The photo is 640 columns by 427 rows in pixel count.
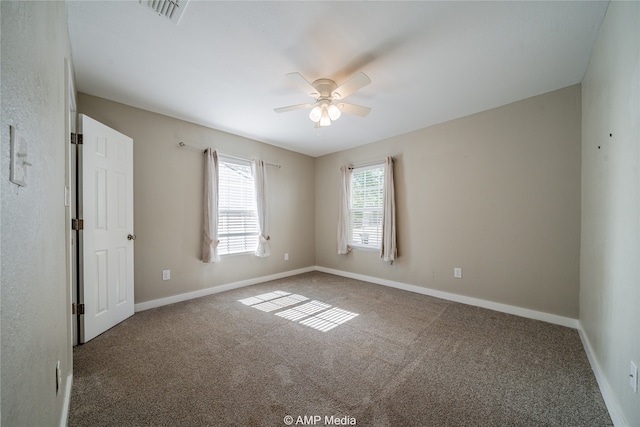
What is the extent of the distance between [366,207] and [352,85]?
102 inches

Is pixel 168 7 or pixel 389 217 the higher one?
pixel 168 7

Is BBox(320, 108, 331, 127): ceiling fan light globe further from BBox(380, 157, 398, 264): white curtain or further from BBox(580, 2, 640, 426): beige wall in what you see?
BBox(580, 2, 640, 426): beige wall

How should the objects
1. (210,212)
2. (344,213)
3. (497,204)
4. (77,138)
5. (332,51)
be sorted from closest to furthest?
(332,51)
(77,138)
(497,204)
(210,212)
(344,213)

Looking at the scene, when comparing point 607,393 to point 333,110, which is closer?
point 607,393

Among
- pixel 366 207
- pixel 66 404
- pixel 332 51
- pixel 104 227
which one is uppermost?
pixel 332 51

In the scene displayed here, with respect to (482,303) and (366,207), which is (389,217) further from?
(482,303)

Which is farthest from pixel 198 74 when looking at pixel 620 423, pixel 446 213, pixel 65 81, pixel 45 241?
pixel 620 423

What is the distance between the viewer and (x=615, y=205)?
1.59 meters

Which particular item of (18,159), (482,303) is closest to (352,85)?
(18,159)

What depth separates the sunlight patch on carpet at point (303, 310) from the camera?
2.76 m

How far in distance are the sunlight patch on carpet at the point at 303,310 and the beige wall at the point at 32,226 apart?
1907 mm

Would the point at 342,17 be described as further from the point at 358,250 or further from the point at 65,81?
the point at 358,250

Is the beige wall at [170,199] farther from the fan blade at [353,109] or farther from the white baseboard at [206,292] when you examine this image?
the fan blade at [353,109]

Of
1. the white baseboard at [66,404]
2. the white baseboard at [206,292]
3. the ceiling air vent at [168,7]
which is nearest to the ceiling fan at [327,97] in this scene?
the ceiling air vent at [168,7]
